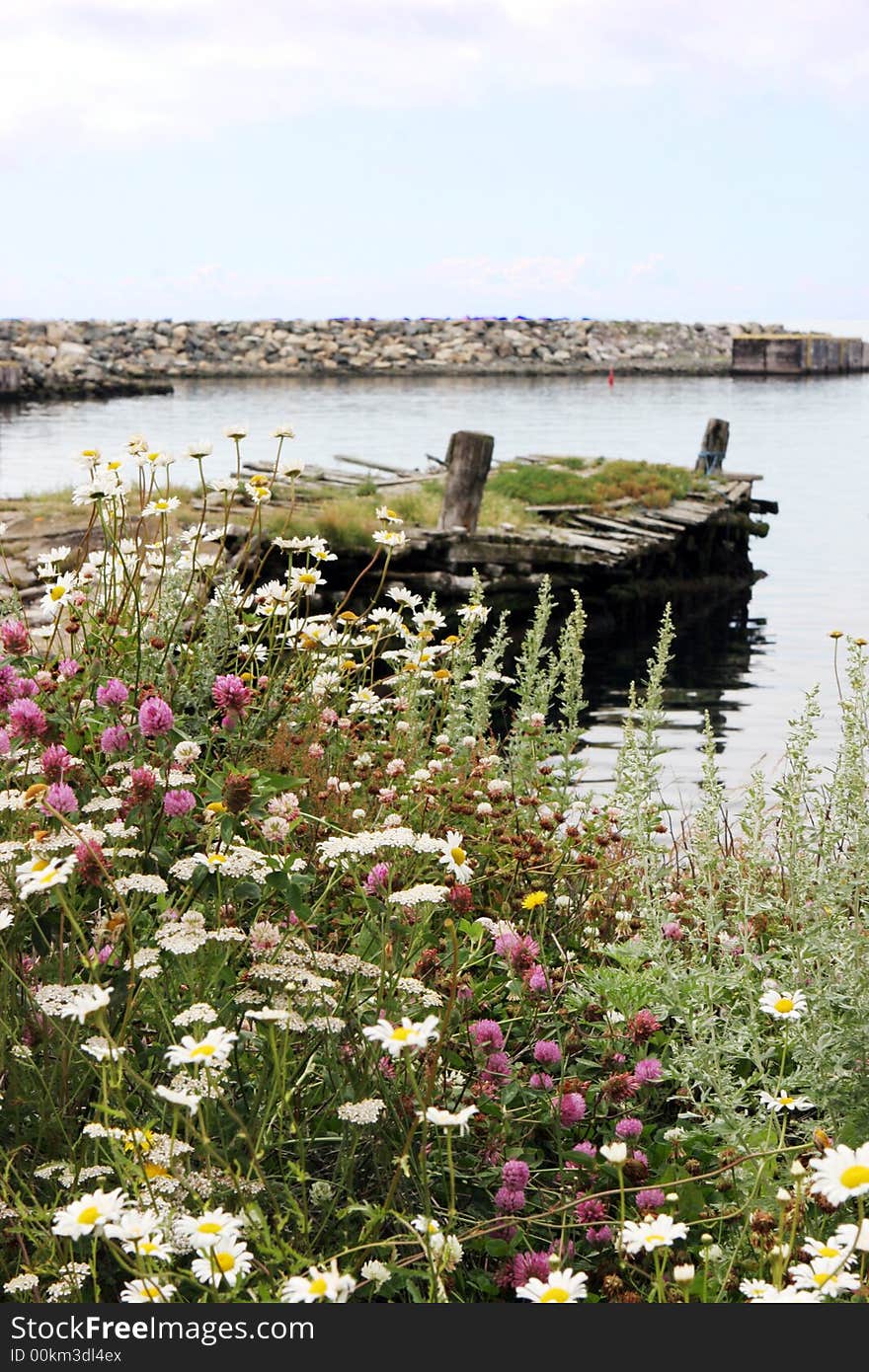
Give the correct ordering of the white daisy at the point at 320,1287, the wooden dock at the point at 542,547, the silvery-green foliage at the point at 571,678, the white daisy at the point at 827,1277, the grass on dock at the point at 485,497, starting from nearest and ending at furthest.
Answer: the white daisy at the point at 320,1287 < the white daisy at the point at 827,1277 < the silvery-green foliage at the point at 571,678 < the grass on dock at the point at 485,497 < the wooden dock at the point at 542,547

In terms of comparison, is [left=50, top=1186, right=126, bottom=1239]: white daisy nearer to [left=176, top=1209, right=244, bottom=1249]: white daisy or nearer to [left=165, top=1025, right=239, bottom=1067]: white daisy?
[left=176, top=1209, right=244, bottom=1249]: white daisy

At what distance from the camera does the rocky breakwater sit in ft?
171

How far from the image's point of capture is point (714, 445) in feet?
71.6

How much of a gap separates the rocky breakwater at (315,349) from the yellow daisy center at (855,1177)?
48.3 metres

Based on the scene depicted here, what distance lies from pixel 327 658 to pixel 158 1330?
10.9ft

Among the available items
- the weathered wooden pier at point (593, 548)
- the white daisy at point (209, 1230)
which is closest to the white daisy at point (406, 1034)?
the white daisy at point (209, 1230)

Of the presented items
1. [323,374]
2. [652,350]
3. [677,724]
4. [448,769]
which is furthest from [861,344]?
[448,769]

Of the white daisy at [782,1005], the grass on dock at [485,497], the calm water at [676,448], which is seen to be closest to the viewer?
the white daisy at [782,1005]

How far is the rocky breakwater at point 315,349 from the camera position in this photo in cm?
5209

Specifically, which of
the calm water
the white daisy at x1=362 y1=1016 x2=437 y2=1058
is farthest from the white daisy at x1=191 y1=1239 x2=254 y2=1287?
the calm water

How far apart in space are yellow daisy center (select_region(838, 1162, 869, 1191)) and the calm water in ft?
15.1

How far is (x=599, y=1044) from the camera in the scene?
373 centimetres

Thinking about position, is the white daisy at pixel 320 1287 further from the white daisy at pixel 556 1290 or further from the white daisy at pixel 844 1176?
the white daisy at pixel 844 1176

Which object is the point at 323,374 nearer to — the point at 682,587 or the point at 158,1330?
the point at 682,587
